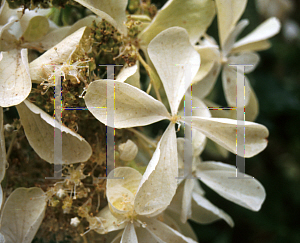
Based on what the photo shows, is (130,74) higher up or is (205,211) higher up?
(130,74)

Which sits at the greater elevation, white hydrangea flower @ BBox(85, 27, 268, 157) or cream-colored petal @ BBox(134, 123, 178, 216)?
white hydrangea flower @ BBox(85, 27, 268, 157)

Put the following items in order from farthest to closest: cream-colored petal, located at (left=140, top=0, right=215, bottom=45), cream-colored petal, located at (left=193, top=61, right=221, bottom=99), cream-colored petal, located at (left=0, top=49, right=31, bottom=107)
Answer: cream-colored petal, located at (left=193, top=61, right=221, bottom=99) → cream-colored petal, located at (left=140, top=0, right=215, bottom=45) → cream-colored petal, located at (left=0, top=49, right=31, bottom=107)

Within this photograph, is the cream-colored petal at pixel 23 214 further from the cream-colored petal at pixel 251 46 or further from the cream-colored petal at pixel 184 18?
the cream-colored petal at pixel 251 46

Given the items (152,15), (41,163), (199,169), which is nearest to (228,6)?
(152,15)

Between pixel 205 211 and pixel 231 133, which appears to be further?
pixel 205 211

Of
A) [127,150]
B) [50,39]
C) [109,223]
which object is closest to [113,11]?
[50,39]

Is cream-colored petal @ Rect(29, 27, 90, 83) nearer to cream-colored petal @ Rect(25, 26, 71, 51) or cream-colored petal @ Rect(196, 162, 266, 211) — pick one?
cream-colored petal @ Rect(25, 26, 71, 51)

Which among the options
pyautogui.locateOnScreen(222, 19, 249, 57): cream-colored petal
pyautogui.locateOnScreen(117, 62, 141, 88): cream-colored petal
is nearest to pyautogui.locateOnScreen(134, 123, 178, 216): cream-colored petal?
pyautogui.locateOnScreen(117, 62, 141, 88): cream-colored petal

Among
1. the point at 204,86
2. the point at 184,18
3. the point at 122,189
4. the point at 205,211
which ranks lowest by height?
the point at 205,211

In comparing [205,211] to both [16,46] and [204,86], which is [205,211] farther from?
[16,46]
